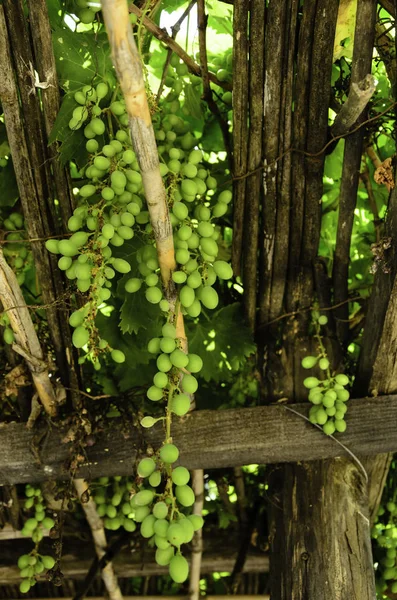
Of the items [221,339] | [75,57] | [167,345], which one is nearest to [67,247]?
[167,345]

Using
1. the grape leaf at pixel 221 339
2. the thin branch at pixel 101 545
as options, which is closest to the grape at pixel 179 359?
the grape leaf at pixel 221 339

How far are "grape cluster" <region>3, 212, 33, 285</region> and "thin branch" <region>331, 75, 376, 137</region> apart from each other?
3.00 ft

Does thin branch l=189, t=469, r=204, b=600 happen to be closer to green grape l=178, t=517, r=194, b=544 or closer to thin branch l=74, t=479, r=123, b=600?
thin branch l=74, t=479, r=123, b=600

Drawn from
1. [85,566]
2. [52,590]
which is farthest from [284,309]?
[52,590]

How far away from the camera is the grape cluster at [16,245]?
168 centimetres

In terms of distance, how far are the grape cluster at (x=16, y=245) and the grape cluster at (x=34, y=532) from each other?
2.87 ft

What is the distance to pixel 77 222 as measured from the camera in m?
1.30

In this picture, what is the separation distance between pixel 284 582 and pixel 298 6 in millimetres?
1557

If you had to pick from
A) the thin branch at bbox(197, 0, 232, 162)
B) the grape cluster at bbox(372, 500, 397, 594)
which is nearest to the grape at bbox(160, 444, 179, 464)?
the thin branch at bbox(197, 0, 232, 162)

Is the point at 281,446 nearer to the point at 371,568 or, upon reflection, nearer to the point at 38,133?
the point at 371,568

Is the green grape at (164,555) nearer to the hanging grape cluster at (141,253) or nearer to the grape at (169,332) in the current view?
the hanging grape cluster at (141,253)

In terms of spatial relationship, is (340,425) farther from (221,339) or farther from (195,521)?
(195,521)

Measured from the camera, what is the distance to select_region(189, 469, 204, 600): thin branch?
204 cm

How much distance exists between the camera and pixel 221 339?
1883mm
